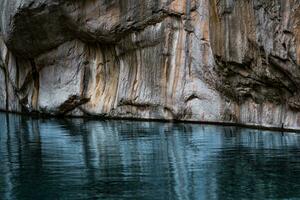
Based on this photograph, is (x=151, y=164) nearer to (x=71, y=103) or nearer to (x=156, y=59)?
(x=156, y=59)

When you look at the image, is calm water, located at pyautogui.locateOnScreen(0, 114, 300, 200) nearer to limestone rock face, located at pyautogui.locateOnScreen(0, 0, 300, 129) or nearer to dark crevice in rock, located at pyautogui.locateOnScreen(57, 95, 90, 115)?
limestone rock face, located at pyautogui.locateOnScreen(0, 0, 300, 129)

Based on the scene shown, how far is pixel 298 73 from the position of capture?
1021 inches

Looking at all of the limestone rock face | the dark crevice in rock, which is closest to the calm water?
the limestone rock face

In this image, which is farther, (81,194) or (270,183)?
(270,183)

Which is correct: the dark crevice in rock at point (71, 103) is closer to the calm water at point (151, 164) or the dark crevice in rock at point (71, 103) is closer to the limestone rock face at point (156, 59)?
the limestone rock face at point (156, 59)

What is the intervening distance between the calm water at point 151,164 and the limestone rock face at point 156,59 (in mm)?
2389

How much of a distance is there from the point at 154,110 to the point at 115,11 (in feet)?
19.9

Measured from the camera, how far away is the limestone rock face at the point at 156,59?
2769cm

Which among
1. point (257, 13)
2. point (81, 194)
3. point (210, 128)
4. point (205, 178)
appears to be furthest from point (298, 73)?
point (81, 194)

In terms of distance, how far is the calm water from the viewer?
14.8 metres

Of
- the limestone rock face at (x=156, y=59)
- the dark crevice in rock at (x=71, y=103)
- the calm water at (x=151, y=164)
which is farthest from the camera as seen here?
the dark crevice in rock at (x=71, y=103)

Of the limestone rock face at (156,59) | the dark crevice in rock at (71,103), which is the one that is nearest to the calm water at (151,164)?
the limestone rock face at (156,59)

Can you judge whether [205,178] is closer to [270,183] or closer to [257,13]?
[270,183]

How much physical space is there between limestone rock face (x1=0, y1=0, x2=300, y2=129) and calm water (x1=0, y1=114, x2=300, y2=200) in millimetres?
2389
